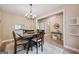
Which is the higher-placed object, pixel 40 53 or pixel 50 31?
pixel 50 31

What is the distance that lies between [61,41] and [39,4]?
0.87 m

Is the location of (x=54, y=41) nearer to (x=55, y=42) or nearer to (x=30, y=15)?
(x=55, y=42)

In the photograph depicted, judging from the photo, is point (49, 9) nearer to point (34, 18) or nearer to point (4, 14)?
point (34, 18)

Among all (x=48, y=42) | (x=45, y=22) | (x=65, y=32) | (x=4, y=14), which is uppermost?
(x=4, y=14)

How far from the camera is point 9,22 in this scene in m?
1.94

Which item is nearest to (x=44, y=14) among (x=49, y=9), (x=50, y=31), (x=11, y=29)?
(x=49, y=9)

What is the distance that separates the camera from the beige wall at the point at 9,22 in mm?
1927

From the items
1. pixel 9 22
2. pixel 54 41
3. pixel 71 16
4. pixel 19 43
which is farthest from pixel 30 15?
pixel 71 16

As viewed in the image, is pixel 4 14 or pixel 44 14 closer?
pixel 4 14

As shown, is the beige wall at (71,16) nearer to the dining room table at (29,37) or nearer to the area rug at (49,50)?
the area rug at (49,50)

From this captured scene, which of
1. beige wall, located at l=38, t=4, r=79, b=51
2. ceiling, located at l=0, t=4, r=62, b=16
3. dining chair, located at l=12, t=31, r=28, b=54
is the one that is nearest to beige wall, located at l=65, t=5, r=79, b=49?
beige wall, located at l=38, t=4, r=79, b=51

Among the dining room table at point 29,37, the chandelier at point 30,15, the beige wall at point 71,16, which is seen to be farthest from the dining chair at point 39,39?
the beige wall at point 71,16

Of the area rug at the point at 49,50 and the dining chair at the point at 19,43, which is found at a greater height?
the dining chair at the point at 19,43

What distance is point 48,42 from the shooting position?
203 centimetres
